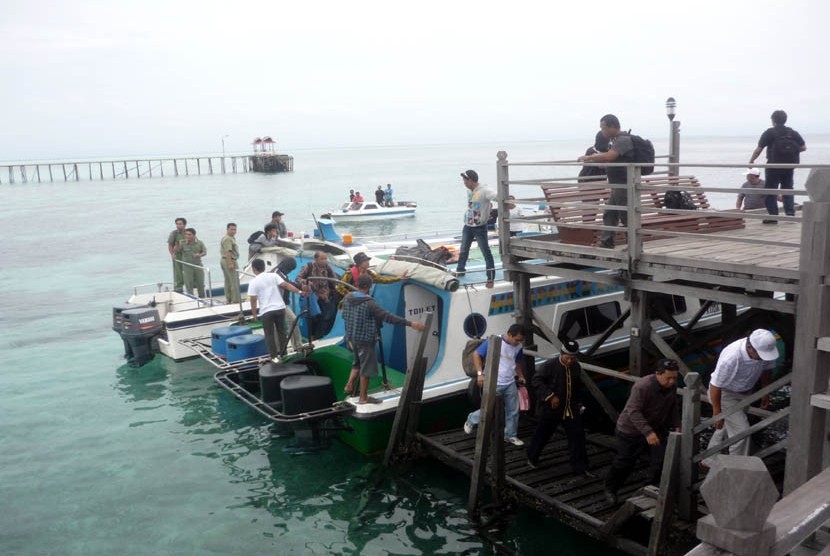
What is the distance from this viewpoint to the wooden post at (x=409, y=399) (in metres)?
9.71

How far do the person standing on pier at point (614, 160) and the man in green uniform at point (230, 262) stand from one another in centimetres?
909

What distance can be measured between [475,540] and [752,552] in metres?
6.19

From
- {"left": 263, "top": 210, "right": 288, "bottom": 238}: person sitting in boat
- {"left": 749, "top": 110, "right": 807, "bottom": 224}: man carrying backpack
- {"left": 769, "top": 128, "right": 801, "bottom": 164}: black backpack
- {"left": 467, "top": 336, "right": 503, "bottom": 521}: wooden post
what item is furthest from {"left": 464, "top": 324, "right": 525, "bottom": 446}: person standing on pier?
{"left": 263, "top": 210, "right": 288, "bottom": 238}: person sitting in boat

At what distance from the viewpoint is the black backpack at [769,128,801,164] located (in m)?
10.6

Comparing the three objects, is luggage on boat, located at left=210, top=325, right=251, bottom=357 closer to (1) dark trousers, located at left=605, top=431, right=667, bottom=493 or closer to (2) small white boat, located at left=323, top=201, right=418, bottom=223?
(1) dark trousers, located at left=605, top=431, right=667, bottom=493

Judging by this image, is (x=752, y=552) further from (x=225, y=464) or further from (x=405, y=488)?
(x=225, y=464)

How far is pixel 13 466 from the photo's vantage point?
36.6ft

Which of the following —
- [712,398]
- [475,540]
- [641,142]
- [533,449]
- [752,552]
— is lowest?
[475,540]

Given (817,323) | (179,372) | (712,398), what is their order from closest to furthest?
(817,323)
(712,398)
(179,372)

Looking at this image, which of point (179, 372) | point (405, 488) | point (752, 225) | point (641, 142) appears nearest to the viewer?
point (641, 142)

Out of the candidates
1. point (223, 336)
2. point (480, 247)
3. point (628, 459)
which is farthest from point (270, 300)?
point (628, 459)

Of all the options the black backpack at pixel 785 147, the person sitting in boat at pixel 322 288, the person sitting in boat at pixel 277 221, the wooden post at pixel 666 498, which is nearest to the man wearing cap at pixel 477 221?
the person sitting in boat at pixel 322 288

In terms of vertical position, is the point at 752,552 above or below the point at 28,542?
above

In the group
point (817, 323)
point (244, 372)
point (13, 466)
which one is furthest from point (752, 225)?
point (13, 466)
